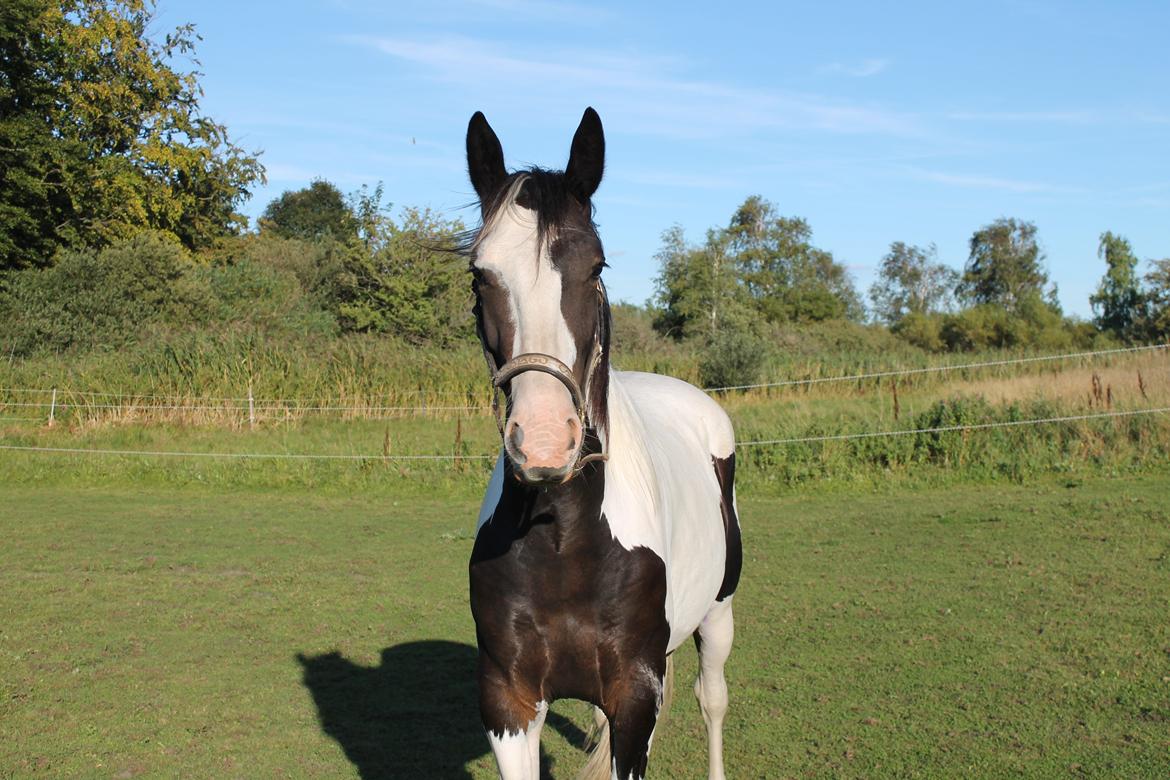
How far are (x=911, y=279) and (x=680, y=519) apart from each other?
218 feet

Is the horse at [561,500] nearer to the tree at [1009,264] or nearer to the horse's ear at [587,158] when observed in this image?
the horse's ear at [587,158]

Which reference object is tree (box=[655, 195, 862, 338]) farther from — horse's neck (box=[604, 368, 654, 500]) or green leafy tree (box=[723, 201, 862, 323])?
horse's neck (box=[604, 368, 654, 500])

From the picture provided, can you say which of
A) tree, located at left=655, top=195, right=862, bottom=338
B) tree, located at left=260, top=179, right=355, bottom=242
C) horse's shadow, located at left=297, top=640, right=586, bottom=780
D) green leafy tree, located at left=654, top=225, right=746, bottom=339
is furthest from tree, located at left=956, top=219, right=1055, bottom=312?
horse's shadow, located at left=297, top=640, right=586, bottom=780

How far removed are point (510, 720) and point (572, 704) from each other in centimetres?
232

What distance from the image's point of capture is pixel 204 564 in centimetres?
752

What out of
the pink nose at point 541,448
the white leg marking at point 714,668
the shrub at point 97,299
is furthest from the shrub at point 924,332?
the pink nose at point 541,448

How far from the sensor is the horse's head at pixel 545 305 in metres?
1.83

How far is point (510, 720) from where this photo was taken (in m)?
2.38

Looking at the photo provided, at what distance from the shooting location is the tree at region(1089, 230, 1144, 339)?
111 feet

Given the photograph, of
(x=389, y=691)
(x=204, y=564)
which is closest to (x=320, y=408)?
(x=204, y=564)

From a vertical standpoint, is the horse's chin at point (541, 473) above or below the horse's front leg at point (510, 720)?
above

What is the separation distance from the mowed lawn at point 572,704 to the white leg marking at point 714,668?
0.25 m

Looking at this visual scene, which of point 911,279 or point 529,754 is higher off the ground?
point 911,279

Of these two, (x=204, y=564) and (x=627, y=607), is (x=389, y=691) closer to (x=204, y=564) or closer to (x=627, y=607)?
(x=627, y=607)
